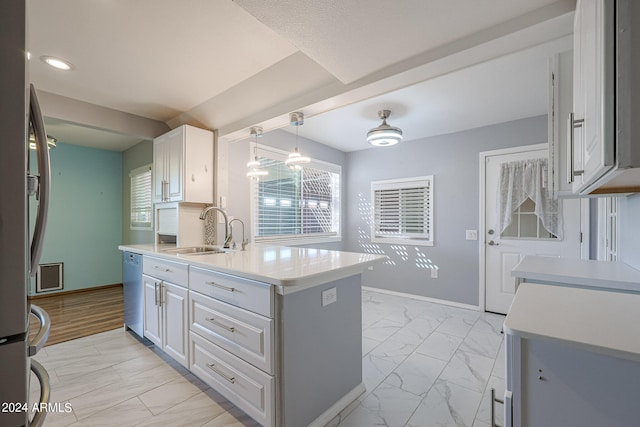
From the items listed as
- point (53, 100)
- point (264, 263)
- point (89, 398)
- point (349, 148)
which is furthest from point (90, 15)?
point (349, 148)

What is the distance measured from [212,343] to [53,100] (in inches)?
104

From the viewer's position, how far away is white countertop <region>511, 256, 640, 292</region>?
4.17 ft

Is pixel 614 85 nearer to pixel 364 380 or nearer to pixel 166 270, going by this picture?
pixel 364 380

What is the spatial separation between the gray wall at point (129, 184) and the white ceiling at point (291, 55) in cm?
159

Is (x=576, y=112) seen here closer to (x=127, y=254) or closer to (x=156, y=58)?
(x=156, y=58)

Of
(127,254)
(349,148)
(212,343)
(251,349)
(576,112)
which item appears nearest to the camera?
(576,112)

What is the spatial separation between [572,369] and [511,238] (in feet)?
10.2

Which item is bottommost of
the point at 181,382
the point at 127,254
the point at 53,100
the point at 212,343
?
the point at 181,382

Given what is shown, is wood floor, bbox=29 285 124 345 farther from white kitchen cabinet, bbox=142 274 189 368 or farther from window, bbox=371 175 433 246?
window, bbox=371 175 433 246

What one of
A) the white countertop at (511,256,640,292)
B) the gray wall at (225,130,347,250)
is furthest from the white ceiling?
the white countertop at (511,256,640,292)

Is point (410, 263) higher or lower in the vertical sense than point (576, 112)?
lower

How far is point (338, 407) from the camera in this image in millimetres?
1704

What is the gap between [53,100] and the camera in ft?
8.20
